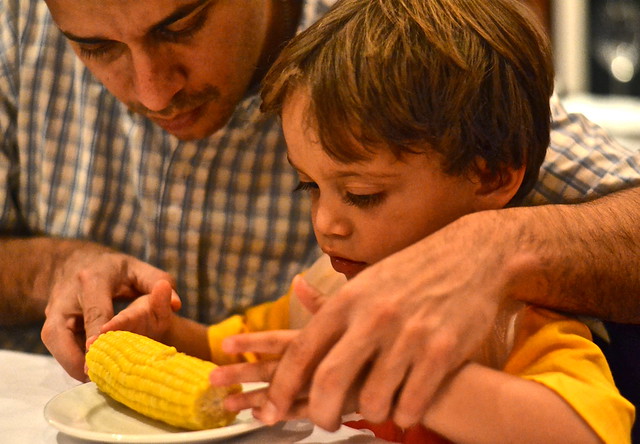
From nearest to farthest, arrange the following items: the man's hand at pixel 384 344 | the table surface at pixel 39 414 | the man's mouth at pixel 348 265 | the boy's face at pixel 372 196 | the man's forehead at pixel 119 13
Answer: the man's hand at pixel 384 344 < the table surface at pixel 39 414 < the boy's face at pixel 372 196 < the man's mouth at pixel 348 265 < the man's forehead at pixel 119 13

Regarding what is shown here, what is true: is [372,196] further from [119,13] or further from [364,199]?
[119,13]

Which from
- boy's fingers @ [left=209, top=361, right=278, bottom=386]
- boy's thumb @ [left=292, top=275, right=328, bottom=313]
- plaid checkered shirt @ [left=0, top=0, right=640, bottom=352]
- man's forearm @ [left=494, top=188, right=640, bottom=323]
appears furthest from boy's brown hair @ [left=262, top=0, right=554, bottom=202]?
A: plaid checkered shirt @ [left=0, top=0, right=640, bottom=352]

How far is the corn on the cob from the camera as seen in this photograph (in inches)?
40.5

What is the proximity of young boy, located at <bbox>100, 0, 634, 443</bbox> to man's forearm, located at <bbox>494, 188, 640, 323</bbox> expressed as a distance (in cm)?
6

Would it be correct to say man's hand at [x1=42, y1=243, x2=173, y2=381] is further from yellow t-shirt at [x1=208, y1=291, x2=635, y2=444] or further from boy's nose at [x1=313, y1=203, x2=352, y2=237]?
yellow t-shirt at [x1=208, y1=291, x2=635, y2=444]

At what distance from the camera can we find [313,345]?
0.96 m

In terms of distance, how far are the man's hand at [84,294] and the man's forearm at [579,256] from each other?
697 mm

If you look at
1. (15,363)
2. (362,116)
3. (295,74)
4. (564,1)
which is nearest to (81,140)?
(15,363)

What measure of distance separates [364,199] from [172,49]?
513 mm

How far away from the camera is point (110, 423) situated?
110cm

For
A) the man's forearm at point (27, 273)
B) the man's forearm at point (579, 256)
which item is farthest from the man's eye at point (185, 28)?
the man's forearm at point (579, 256)

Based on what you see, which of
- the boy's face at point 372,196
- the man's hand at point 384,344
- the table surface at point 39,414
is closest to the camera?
the man's hand at point 384,344

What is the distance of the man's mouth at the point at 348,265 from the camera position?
1.29 m

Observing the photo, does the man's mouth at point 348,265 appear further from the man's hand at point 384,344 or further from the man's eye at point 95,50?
the man's eye at point 95,50
